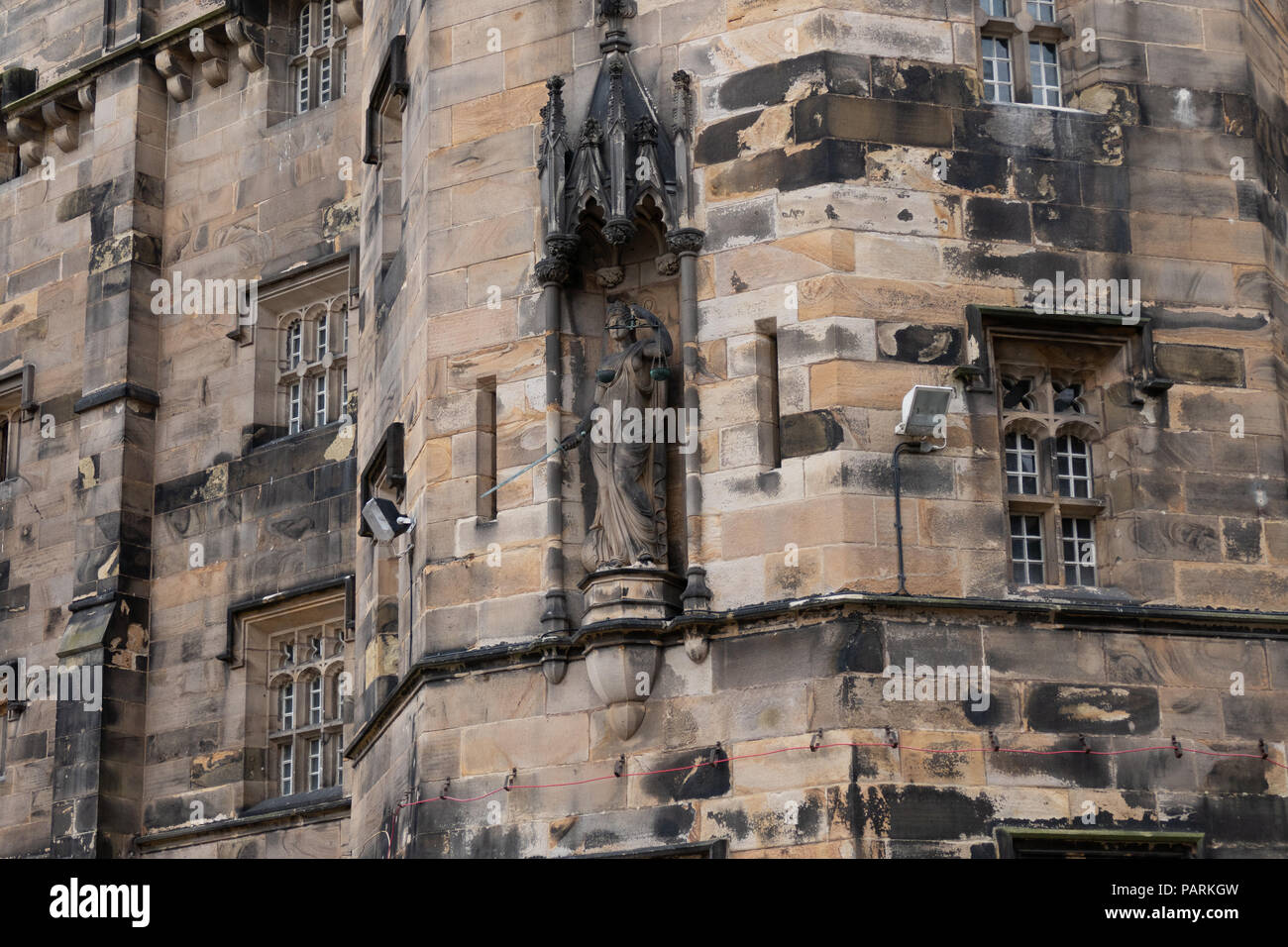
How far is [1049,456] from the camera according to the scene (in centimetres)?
1895

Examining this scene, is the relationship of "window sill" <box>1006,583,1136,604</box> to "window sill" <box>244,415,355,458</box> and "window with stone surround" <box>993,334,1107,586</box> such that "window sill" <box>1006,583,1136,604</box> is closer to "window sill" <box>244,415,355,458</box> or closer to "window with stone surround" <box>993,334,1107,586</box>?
"window with stone surround" <box>993,334,1107,586</box>

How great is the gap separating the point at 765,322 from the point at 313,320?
994 centimetres

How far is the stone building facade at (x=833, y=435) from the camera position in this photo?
17703mm

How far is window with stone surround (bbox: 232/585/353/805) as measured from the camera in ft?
85.5

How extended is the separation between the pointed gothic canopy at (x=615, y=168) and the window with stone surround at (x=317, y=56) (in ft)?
29.6

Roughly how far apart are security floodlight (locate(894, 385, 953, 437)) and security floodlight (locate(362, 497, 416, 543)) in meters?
4.08

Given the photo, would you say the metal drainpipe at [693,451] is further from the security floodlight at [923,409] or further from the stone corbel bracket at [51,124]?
the stone corbel bracket at [51,124]

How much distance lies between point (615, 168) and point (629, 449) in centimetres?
205

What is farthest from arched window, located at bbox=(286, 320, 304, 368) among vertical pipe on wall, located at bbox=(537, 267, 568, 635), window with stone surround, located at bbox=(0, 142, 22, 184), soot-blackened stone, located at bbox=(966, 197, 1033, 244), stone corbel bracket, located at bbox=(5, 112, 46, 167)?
soot-blackened stone, located at bbox=(966, 197, 1033, 244)

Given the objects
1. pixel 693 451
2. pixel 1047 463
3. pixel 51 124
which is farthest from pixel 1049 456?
pixel 51 124

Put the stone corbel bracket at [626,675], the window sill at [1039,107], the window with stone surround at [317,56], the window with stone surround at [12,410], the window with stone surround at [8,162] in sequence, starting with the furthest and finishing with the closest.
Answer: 1. the window with stone surround at [8,162]
2. the window with stone surround at [12,410]
3. the window with stone surround at [317,56]
4. the window sill at [1039,107]
5. the stone corbel bracket at [626,675]

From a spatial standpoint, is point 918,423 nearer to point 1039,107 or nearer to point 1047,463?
point 1047,463

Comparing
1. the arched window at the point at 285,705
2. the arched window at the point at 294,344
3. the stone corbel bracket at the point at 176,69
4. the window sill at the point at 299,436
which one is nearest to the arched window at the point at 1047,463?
the window sill at the point at 299,436
